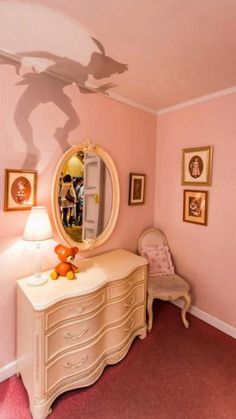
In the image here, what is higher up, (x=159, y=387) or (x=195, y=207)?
(x=195, y=207)

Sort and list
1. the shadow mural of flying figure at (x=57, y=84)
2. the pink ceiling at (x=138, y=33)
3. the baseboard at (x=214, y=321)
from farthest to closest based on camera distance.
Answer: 1. the baseboard at (x=214, y=321)
2. the shadow mural of flying figure at (x=57, y=84)
3. the pink ceiling at (x=138, y=33)

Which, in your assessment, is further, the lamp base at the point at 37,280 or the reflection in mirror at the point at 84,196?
the reflection in mirror at the point at 84,196

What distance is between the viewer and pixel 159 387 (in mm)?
1577

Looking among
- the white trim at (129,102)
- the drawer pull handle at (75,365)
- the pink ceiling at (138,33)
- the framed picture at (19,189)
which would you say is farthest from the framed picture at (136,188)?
the drawer pull handle at (75,365)

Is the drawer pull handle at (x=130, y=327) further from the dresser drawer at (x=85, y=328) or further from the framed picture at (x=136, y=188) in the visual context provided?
the framed picture at (x=136, y=188)

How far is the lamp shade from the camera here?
1459mm

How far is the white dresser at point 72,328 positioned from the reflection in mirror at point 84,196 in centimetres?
34

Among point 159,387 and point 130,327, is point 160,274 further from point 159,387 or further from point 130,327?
point 159,387

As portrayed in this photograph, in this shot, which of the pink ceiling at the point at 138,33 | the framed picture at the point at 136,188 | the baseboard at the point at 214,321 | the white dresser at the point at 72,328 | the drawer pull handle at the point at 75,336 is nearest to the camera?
the pink ceiling at the point at 138,33

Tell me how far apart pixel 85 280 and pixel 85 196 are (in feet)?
2.45

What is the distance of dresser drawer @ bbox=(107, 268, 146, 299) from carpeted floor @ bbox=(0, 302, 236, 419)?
0.58 metres

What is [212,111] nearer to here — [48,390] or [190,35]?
[190,35]

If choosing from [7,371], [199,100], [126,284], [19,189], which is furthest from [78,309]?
[199,100]

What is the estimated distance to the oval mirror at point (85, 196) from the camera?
182 cm
